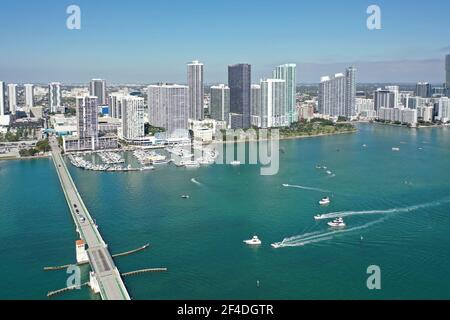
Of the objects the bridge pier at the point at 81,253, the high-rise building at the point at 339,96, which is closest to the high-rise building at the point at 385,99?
the high-rise building at the point at 339,96

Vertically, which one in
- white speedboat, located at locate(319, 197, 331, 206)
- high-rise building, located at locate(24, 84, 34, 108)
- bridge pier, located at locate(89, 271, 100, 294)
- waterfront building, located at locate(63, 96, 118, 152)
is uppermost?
high-rise building, located at locate(24, 84, 34, 108)

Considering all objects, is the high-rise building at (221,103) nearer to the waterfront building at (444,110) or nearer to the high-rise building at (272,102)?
the high-rise building at (272,102)

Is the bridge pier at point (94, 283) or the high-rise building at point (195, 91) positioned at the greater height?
the high-rise building at point (195, 91)

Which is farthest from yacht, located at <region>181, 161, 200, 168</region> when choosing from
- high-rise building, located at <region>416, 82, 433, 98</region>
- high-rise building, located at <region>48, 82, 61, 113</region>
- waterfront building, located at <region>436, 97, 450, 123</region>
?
high-rise building, located at <region>416, 82, 433, 98</region>

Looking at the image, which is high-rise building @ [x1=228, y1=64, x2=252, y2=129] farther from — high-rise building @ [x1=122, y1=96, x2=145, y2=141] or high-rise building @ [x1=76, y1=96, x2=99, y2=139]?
high-rise building @ [x1=76, y1=96, x2=99, y2=139]

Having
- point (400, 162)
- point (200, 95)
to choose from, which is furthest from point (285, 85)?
point (400, 162)

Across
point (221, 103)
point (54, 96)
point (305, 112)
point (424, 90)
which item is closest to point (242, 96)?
point (221, 103)

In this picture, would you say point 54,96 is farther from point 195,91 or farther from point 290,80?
point 290,80
